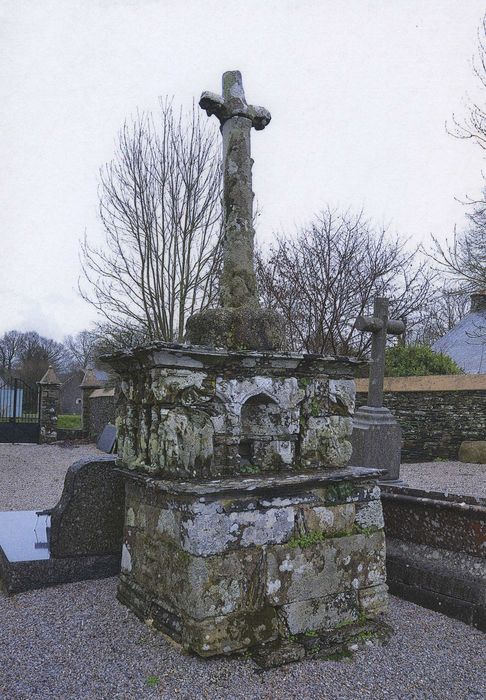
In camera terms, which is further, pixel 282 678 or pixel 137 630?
pixel 137 630

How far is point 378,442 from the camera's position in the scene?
719 cm

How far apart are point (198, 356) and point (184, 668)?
63.0 inches

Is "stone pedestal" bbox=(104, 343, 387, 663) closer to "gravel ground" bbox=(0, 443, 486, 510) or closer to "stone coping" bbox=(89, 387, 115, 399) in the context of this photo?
"gravel ground" bbox=(0, 443, 486, 510)

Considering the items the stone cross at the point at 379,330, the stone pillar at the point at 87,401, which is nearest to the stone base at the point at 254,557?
the stone cross at the point at 379,330

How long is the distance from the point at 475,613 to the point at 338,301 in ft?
42.6

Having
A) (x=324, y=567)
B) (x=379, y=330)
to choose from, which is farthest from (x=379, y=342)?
(x=324, y=567)

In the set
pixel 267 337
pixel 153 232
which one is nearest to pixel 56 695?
pixel 267 337

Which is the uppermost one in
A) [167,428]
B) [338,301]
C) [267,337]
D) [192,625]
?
[338,301]

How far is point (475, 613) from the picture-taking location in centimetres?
366

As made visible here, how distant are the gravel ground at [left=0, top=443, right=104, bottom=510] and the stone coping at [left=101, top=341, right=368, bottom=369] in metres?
4.79

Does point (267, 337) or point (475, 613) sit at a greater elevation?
point (267, 337)

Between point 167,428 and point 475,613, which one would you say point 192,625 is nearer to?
point 167,428

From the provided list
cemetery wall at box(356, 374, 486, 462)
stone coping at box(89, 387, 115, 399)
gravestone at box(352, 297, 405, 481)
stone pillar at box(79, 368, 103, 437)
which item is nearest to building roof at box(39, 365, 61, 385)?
stone coping at box(89, 387, 115, 399)

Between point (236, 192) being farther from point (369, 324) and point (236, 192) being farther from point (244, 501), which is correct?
point (369, 324)
